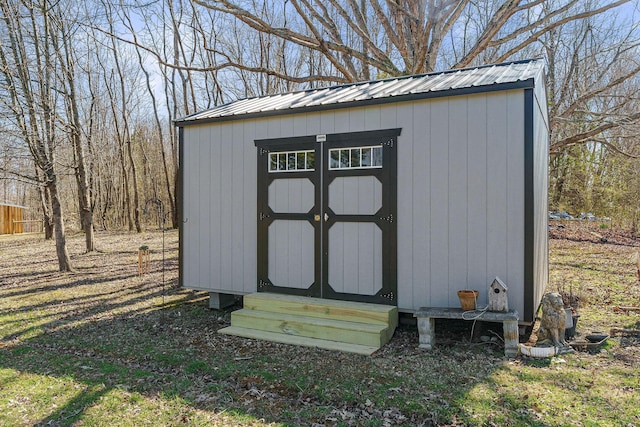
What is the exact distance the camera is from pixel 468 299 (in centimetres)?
411

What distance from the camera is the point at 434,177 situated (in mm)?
4512

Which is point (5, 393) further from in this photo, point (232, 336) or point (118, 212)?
point (118, 212)

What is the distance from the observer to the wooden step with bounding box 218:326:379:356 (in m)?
4.14

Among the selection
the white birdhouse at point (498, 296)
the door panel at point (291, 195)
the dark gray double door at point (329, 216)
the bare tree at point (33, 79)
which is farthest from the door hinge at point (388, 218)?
the bare tree at point (33, 79)

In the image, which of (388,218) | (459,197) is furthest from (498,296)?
(388,218)

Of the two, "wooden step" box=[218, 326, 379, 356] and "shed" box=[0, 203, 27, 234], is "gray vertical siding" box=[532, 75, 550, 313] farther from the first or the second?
"shed" box=[0, 203, 27, 234]

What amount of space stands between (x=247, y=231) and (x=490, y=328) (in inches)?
119

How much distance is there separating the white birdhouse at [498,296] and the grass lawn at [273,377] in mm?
433

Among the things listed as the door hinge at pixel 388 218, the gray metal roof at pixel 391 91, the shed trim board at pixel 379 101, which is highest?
the gray metal roof at pixel 391 91

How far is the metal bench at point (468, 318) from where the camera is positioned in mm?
3934

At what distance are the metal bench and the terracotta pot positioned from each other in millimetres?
61

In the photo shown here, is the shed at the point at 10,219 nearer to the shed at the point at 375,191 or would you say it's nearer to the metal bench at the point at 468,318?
the shed at the point at 375,191

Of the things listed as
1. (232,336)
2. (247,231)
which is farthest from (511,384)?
(247,231)

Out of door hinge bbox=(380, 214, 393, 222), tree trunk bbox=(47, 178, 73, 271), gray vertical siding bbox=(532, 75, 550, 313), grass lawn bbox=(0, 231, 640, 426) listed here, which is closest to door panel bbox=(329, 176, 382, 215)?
door hinge bbox=(380, 214, 393, 222)
